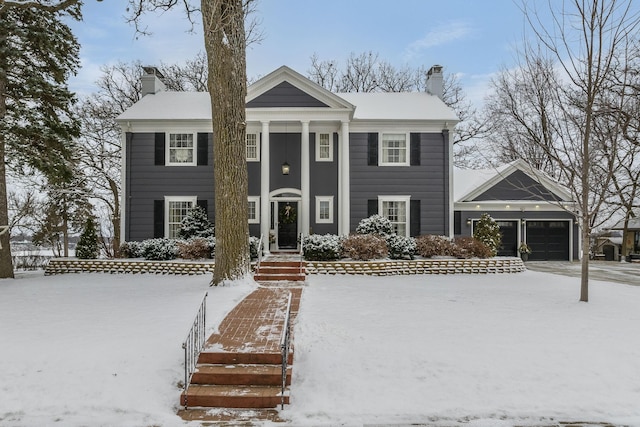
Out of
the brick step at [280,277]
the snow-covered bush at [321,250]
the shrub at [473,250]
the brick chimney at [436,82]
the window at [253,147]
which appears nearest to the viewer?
the brick step at [280,277]

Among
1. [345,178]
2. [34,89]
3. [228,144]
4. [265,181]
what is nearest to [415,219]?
[345,178]

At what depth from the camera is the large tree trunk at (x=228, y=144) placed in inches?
352

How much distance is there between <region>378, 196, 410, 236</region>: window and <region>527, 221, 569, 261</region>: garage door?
6.96m

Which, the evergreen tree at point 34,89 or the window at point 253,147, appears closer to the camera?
the evergreen tree at point 34,89

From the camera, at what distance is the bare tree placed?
8930mm

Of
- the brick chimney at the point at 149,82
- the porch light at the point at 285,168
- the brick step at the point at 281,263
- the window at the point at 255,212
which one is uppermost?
the brick chimney at the point at 149,82

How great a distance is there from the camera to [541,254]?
18562 mm

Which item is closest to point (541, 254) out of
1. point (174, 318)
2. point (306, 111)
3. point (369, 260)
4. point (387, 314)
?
point (369, 260)

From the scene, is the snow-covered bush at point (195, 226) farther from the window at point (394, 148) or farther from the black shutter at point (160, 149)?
the window at point (394, 148)

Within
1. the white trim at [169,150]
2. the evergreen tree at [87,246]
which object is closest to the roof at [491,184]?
the white trim at [169,150]

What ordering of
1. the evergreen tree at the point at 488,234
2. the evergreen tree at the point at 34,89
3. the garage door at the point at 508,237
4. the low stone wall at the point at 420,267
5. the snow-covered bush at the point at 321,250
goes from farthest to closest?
the garage door at the point at 508,237 < the evergreen tree at the point at 488,234 < the snow-covered bush at the point at 321,250 < the low stone wall at the point at 420,267 < the evergreen tree at the point at 34,89

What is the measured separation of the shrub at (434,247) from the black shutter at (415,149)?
3.70m

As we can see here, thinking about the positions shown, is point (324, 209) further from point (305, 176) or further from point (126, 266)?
point (126, 266)

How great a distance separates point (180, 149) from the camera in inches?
621
